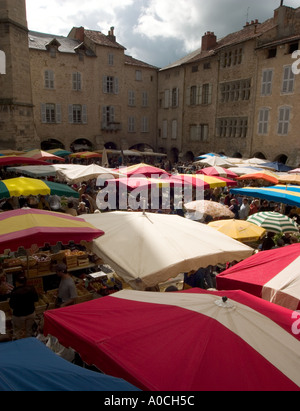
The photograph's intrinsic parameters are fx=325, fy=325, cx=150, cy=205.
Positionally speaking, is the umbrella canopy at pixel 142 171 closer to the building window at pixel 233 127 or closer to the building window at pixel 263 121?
the building window at pixel 263 121

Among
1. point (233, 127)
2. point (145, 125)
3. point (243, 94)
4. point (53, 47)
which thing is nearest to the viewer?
point (243, 94)

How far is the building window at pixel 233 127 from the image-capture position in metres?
25.5

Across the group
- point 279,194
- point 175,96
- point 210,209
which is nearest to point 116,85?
point 175,96

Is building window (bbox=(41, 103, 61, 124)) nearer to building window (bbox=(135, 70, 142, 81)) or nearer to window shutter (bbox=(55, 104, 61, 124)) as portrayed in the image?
window shutter (bbox=(55, 104, 61, 124))

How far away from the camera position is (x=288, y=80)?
21.7 meters

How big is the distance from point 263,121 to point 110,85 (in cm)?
1572

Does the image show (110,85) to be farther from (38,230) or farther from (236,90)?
→ (38,230)

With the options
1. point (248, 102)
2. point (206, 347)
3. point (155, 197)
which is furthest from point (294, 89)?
point (206, 347)

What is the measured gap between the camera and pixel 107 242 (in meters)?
5.14

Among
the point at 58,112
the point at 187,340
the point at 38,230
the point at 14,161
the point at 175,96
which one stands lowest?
the point at 187,340

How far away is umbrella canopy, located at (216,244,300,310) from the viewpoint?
383 centimetres

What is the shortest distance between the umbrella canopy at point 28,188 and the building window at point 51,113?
21.9m

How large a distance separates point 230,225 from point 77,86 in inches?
1057
